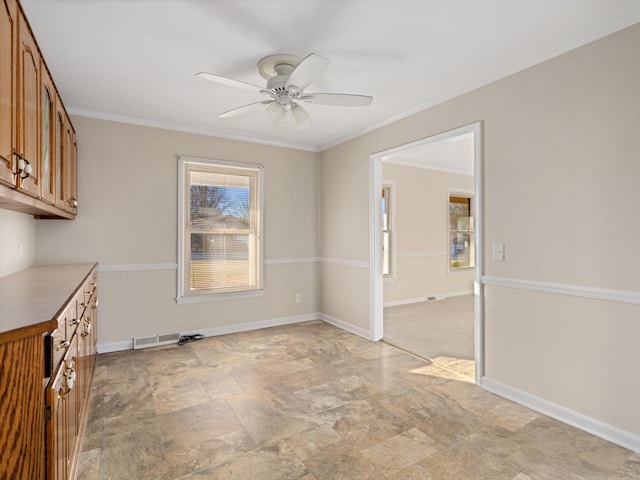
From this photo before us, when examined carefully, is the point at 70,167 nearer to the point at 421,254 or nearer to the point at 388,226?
the point at 388,226

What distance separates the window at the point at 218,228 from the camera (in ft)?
13.7

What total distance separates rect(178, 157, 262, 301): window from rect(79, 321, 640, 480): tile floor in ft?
3.67

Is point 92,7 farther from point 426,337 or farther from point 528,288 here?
point 426,337

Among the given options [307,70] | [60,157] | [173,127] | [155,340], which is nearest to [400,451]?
[307,70]

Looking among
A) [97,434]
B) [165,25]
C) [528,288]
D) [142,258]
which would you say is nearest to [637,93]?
[528,288]

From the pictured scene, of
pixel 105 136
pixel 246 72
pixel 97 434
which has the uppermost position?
pixel 246 72

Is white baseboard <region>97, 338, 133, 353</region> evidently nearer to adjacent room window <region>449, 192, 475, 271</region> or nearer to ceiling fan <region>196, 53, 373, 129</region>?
ceiling fan <region>196, 53, 373, 129</region>

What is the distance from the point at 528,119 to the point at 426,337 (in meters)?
2.74

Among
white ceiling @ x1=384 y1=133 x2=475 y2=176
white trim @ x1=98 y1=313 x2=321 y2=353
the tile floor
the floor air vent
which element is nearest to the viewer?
the tile floor

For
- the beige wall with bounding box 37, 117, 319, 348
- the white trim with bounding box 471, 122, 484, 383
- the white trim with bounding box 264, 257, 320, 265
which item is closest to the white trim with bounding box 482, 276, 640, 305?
the white trim with bounding box 471, 122, 484, 383

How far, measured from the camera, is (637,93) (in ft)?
6.68

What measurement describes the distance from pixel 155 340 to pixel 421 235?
4753 millimetres

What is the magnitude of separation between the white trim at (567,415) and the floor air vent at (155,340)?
3.30 meters

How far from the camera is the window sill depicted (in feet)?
13.5
